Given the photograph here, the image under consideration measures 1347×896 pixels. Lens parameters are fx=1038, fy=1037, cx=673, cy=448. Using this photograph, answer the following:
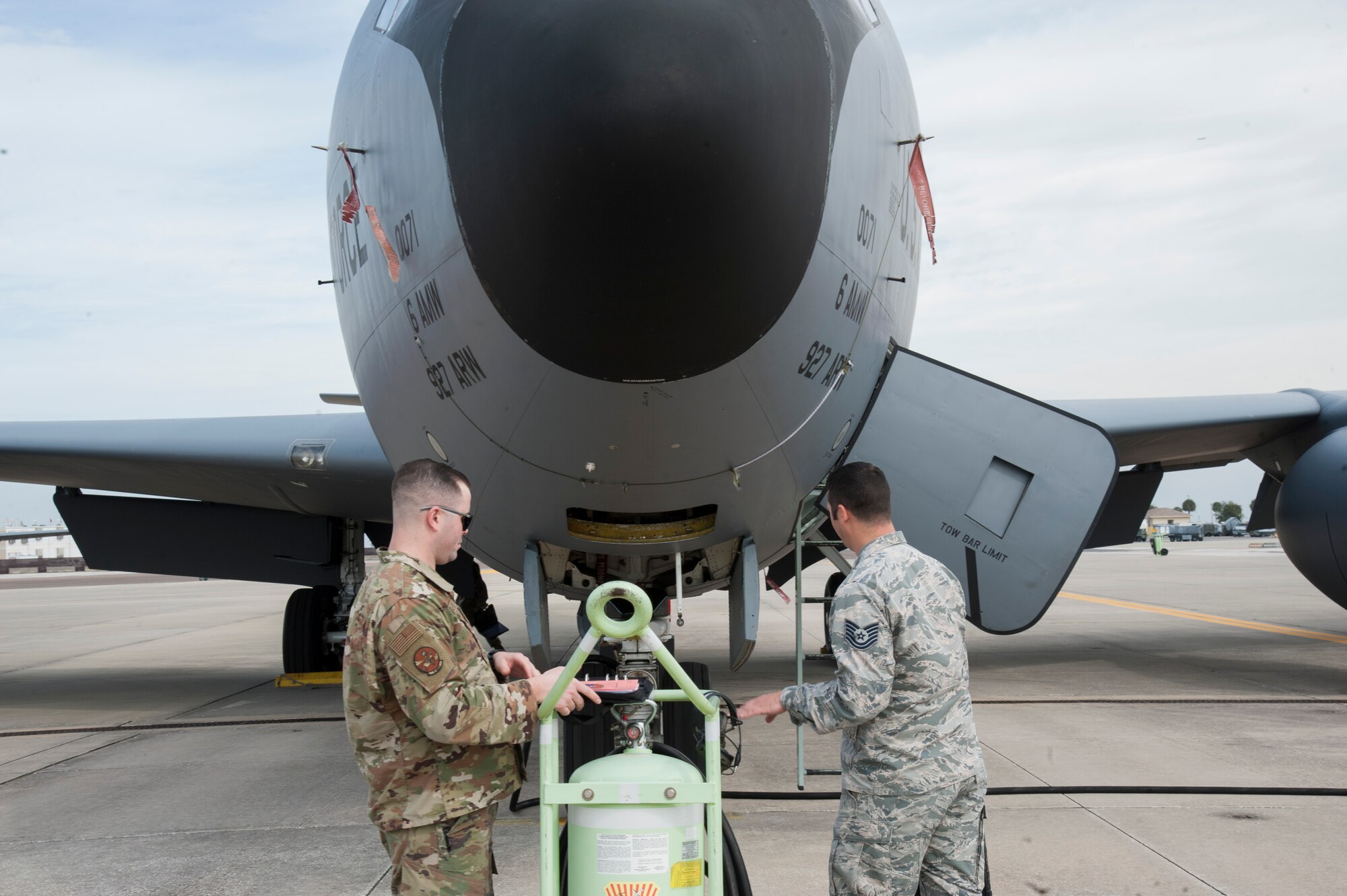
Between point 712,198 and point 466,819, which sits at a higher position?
point 712,198

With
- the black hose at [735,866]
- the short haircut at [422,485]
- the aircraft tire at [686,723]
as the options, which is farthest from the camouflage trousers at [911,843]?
the aircraft tire at [686,723]

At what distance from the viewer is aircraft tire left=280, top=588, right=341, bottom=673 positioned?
32.1 ft

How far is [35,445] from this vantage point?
8.18 m

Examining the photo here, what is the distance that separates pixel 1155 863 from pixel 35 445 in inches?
324

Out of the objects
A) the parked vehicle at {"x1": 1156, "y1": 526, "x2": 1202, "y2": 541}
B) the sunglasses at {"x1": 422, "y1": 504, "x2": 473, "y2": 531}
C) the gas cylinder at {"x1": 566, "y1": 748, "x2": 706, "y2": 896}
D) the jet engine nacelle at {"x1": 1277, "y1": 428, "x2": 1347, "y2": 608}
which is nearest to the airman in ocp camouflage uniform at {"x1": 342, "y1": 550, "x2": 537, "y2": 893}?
the sunglasses at {"x1": 422, "y1": 504, "x2": 473, "y2": 531}

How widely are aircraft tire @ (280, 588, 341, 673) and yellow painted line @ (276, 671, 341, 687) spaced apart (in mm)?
68

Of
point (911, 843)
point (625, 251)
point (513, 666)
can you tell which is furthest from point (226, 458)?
point (911, 843)

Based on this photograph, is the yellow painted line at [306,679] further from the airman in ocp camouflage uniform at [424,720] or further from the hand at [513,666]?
the airman in ocp camouflage uniform at [424,720]

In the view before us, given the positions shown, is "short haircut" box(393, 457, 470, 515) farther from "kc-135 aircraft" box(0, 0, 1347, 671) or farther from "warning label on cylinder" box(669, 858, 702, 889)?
"warning label on cylinder" box(669, 858, 702, 889)

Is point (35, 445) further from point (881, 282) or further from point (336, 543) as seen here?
point (881, 282)

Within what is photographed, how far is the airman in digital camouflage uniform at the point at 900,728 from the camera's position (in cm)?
269

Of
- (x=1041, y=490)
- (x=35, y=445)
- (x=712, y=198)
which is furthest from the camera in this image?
(x=35, y=445)

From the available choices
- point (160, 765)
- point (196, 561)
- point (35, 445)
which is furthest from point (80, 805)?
point (196, 561)

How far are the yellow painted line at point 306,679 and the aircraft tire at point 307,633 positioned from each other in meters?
0.07
